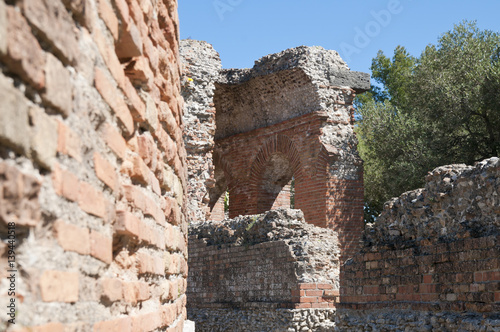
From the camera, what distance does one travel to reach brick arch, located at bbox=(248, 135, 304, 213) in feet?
49.5

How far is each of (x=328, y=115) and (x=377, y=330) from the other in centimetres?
857

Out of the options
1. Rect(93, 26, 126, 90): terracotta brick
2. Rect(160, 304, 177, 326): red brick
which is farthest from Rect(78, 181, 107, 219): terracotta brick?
Rect(160, 304, 177, 326): red brick

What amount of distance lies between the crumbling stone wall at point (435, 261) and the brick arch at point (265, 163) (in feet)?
26.8

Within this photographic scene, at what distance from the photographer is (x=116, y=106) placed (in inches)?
70.6

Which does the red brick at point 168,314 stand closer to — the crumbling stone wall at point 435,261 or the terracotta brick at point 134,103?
the terracotta brick at point 134,103

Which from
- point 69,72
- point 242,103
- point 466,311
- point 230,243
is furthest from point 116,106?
point 242,103

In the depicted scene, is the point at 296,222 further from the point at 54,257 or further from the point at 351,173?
the point at 54,257

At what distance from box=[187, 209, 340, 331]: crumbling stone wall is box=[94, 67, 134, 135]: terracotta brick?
7541 mm

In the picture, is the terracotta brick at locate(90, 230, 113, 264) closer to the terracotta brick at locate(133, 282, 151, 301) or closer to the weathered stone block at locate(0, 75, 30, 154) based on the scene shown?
the terracotta brick at locate(133, 282, 151, 301)

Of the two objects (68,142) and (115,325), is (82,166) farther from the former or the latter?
(115,325)

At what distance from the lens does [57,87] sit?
4.23ft

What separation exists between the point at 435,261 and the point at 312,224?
582 cm

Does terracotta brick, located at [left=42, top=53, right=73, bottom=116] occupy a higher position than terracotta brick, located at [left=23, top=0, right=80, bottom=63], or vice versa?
terracotta brick, located at [left=23, top=0, right=80, bottom=63]

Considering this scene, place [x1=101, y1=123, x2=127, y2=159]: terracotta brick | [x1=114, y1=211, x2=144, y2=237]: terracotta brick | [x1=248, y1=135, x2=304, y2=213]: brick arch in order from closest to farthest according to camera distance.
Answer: [x1=101, y1=123, x2=127, y2=159]: terracotta brick
[x1=114, y1=211, x2=144, y2=237]: terracotta brick
[x1=248, y1=135, x2=304, y2=213]: brick arch
